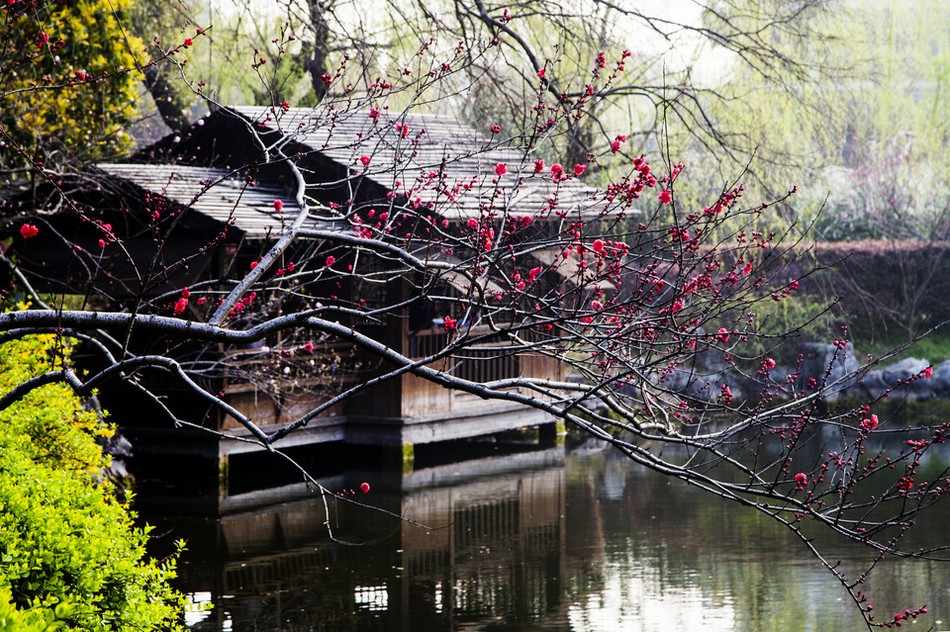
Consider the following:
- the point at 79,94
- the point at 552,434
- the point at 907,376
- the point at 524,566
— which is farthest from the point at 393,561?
the point at 907,376

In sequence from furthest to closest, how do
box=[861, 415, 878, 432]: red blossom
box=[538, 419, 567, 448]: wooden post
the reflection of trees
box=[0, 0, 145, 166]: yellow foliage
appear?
box=[538, 419, 567, 448]: wooden post → box=[0, 0, 145, 166]: yellow foliage → the reflection of trees → box=[861, 415, 878, 432]: red blossom

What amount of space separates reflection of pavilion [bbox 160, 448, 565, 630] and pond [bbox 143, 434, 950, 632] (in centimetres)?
2

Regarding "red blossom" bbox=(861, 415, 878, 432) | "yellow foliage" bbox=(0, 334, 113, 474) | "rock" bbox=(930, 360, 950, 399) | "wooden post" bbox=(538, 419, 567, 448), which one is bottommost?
"red blossom" bbox=(861, 415, 878, 432)

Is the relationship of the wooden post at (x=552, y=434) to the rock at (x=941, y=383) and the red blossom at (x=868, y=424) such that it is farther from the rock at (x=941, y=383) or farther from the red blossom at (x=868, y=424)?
the red blossom at (x=868, y=424)

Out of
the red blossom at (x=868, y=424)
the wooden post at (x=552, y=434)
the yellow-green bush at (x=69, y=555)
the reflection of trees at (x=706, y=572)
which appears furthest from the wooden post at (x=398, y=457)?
the red blossom at (x=868, y=424)

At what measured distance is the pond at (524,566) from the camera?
9.27 meters

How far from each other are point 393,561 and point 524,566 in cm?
117

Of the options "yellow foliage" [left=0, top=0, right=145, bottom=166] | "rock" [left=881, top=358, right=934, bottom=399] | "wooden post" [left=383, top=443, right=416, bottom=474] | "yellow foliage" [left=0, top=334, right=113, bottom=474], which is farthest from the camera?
"rock" [left=881, top=358, right=934, bottom=399]

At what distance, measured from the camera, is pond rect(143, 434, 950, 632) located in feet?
30.4

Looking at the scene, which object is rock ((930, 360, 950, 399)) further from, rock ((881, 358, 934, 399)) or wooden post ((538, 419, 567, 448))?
wooden post ((538, 419, 567, 448))

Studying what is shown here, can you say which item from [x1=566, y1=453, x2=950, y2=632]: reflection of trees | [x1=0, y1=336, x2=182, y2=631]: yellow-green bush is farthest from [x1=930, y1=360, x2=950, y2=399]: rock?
[x1=0, y1=336, x2=182, y2=631]: yellow-green bush

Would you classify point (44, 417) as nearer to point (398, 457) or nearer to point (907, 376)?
point (398, 457)

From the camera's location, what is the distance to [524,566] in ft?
36.4

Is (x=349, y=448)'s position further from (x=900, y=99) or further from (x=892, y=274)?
(x=900, y=99)
